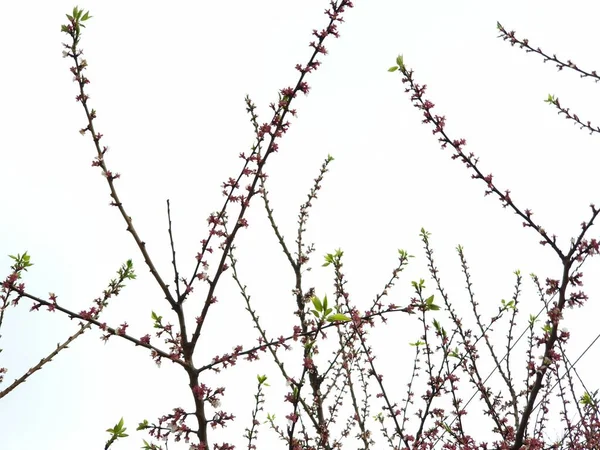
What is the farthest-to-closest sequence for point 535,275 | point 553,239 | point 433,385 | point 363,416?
point 535,275 < point 363,416 < point 433,385 < point 553,239

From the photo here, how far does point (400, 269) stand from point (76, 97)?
12.9 ft

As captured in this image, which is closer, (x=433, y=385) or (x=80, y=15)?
(x=80, y=15)

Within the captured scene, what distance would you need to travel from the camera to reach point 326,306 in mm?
2562

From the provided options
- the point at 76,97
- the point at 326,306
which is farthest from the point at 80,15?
the point at 326,306

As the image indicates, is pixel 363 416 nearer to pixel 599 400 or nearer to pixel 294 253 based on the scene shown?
pixel 294 253

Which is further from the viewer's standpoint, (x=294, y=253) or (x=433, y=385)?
(x=294, y=253)

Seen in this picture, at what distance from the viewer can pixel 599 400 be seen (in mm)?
5555

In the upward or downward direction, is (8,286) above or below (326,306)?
above

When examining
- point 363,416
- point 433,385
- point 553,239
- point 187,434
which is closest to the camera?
point 187,434

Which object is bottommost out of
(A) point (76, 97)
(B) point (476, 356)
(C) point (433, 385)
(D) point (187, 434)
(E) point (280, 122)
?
(D) point (187, 434)

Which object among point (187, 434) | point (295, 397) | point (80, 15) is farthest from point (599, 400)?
point (80, 15)

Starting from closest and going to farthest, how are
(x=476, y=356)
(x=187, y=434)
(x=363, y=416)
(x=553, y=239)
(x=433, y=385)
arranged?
(x=187, y=434)
(x=553, y=239)
(x=433, y=385)
(x=476, y=356)
(x=363, y=416)

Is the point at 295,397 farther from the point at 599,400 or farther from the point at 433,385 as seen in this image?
the point at 599,400

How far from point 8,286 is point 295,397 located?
176 centimetres
